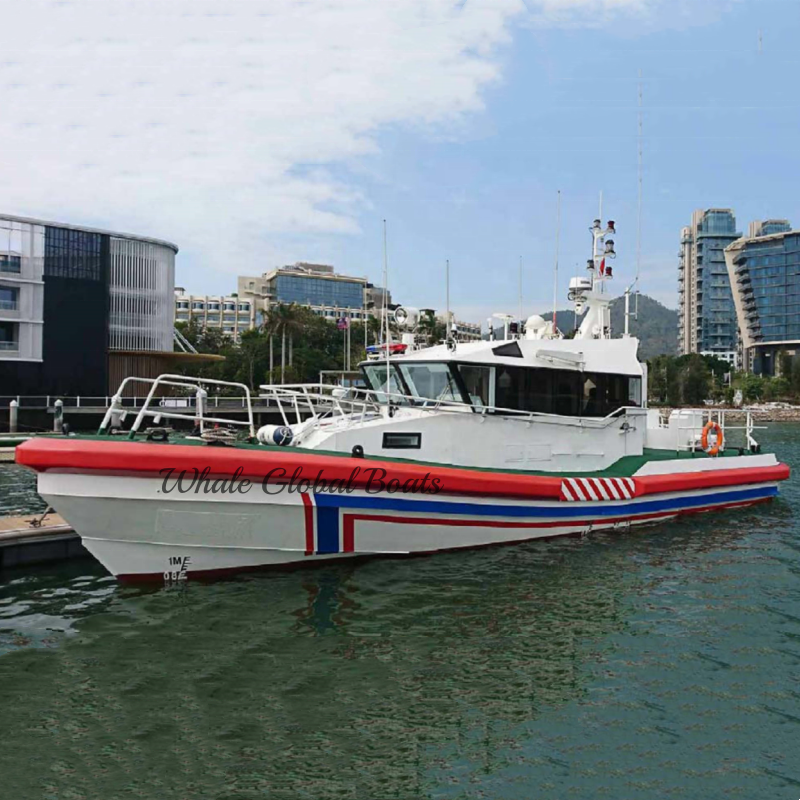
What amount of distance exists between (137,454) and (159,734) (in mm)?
3509

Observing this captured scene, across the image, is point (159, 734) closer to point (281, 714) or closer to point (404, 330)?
point (281, 714)

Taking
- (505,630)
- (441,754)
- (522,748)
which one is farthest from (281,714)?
(505,630)

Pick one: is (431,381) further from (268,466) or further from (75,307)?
(75,307)

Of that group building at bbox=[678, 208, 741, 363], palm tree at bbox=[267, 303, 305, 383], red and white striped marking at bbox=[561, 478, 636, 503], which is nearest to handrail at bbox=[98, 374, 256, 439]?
red and white striped marking at bbox=[561, 478, 636, 503]

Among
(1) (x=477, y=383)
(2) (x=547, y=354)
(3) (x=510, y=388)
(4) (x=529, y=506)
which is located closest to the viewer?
(4) (x=529, y=506)

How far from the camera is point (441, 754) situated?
5.11 metres

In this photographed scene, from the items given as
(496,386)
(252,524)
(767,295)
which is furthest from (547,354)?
(767,295)

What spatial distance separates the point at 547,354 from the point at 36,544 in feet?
26.0

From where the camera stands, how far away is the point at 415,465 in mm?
9688

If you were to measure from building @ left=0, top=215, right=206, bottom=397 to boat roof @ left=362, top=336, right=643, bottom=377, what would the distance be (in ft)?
98.1

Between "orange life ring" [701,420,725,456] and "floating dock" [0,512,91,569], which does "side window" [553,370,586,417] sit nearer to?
"orange life ring" [701,420,725,456]

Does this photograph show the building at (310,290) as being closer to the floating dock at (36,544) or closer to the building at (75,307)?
the building at (75,307)

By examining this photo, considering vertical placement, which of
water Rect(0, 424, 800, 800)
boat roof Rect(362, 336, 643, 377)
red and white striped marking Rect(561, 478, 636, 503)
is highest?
boat roof Rect(362, 336, 643, 377)

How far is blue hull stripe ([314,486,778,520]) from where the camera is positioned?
30.0 ft
